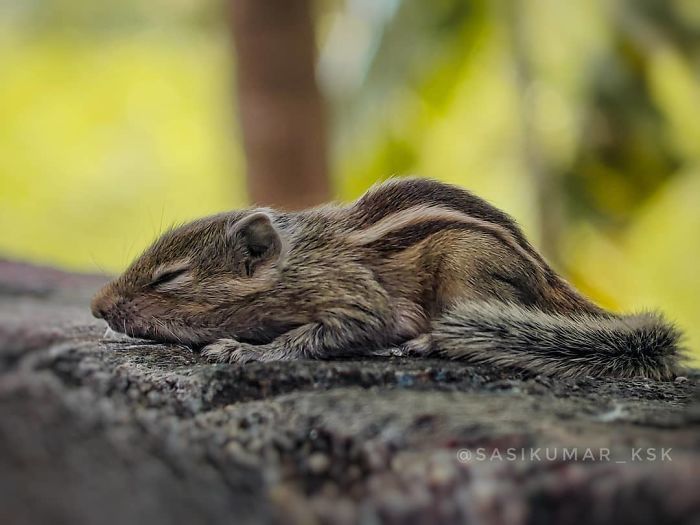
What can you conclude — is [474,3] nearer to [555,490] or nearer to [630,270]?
[630,270]

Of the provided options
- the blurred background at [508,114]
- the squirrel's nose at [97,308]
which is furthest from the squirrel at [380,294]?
the blurred background at [508,114]

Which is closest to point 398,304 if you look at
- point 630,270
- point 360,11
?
point 630,270

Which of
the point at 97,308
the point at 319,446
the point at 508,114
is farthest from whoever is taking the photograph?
the point at 508,114

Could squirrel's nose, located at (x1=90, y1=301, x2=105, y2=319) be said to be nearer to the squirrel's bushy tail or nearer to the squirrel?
the squirrel

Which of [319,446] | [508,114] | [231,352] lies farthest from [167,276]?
[508,114]

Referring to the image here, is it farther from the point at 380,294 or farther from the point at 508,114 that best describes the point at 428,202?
the point at 508,114

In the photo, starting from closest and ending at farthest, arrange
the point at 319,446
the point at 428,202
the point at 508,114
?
1. the point at 319,446
2. the point at 428,202
3. the point at 508,114
